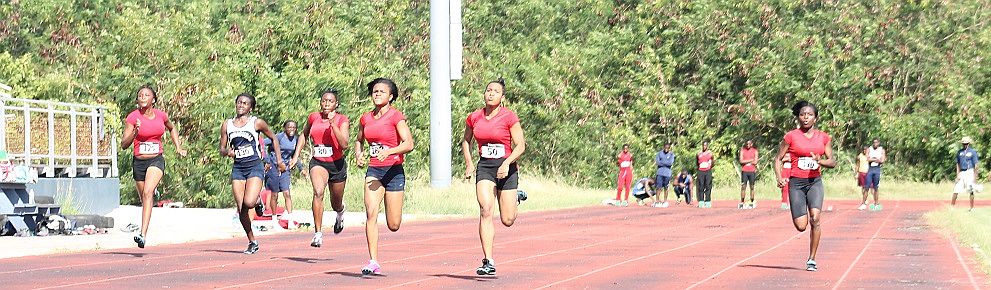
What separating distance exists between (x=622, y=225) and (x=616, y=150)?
29057 mm

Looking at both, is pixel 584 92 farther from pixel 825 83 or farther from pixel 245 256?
pixel 245 256

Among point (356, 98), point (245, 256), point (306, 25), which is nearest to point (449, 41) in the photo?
point (356, 98)

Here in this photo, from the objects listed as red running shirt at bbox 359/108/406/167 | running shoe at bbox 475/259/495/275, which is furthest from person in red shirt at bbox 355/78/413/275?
running shoe at bbox 475/259/495/275

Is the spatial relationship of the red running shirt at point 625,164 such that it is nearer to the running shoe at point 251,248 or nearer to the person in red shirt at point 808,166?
the running shoe at point 251,248

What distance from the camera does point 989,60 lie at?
53.5 meters

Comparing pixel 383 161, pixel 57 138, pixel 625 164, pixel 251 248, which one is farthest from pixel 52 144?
pixel 625 164

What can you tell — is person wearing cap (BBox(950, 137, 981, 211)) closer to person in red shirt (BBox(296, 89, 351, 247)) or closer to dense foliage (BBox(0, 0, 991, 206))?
dense foliage (BBox(0, 0, 991, 206))

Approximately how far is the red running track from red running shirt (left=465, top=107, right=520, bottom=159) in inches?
43.4

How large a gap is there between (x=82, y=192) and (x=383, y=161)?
13.6m

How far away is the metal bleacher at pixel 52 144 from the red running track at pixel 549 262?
4253 millimetres

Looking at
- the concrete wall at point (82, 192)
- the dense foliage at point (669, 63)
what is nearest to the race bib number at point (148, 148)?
the concrete wall at point (82, 192)

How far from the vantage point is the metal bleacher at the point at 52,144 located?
79.2ft

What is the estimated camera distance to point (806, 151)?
52.5 feet

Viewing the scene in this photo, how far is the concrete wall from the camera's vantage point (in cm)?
2530
